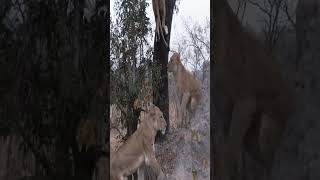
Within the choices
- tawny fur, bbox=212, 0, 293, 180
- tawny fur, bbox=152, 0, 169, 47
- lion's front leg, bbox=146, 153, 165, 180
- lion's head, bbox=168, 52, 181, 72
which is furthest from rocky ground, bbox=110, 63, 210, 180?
tawny fur, bbox=212, 0, 293, 180

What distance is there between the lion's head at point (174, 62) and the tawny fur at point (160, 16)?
0.91 ft

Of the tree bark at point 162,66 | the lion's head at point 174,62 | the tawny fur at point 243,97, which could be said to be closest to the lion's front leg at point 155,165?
the tree bark at point 162,66

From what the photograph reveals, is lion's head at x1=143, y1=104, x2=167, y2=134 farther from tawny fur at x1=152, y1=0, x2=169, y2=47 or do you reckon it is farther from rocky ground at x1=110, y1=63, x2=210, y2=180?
tawny fur at x1=152, y1=0, x2=169, y2=47

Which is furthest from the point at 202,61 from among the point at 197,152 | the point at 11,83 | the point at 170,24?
the point at 11,83

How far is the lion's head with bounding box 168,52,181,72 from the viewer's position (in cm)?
645

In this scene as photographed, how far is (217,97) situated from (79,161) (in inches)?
27.9

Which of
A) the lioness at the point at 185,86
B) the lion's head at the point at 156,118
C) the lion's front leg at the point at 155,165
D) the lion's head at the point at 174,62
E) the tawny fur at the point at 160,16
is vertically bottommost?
the lion's front leg at the point at 155,165

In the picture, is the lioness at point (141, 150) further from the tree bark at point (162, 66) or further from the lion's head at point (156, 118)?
the tree bark at point (162, 66)

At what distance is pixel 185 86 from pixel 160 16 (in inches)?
36.3

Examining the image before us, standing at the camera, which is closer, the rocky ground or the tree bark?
the rocky ground

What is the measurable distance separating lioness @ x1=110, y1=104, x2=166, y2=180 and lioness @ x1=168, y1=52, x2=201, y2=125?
32 centimetres

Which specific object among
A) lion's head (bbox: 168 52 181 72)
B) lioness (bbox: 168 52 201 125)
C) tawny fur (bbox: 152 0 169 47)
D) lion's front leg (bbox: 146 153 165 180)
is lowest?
lion's front leg (bbox: 146 153 165 180)

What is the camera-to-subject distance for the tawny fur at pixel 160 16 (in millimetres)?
6504

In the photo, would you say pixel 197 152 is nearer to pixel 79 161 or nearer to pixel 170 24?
pixel 170 24
